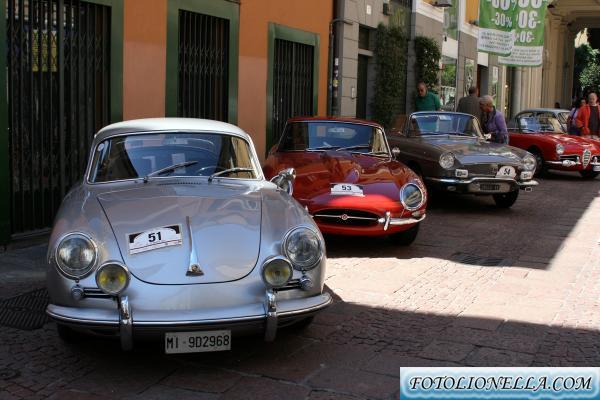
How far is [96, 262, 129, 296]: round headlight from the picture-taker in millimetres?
4055

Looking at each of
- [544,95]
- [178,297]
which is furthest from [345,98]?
[544,95]

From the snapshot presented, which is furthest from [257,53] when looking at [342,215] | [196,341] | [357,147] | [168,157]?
[196,341]

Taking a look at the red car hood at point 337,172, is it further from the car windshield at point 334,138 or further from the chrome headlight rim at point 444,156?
the chrome headlight rim at point 444,156

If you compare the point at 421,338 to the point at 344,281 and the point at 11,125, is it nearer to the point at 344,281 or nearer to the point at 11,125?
the point at 344,281

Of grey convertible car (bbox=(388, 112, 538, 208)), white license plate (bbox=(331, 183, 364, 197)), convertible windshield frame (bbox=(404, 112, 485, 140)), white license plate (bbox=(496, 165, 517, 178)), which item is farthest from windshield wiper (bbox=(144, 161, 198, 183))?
convertible windshield frame (bbox=(404, 112, 485, 140))

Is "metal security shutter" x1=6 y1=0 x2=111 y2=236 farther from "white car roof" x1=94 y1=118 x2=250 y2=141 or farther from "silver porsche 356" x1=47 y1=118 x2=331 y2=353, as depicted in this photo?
"silver porsche 356" x1=47 y1=118 x2=331 y2=353

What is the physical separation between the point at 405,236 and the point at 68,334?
4.17 m

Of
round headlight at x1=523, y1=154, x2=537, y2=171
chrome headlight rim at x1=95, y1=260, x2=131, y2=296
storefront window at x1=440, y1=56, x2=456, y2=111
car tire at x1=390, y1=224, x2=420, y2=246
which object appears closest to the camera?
chrome headlight rim at x1=95, y1=260, x2=131, y2=296

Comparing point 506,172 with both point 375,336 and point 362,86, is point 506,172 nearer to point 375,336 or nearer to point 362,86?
point 375,336

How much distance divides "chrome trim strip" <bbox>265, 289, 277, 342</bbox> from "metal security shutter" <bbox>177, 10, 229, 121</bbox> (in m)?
6.46

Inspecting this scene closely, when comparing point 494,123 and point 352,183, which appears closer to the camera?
point 352,183

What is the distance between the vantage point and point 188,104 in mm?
10406

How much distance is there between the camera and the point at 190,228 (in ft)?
14.2

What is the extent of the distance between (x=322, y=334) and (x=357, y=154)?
12.9ft
